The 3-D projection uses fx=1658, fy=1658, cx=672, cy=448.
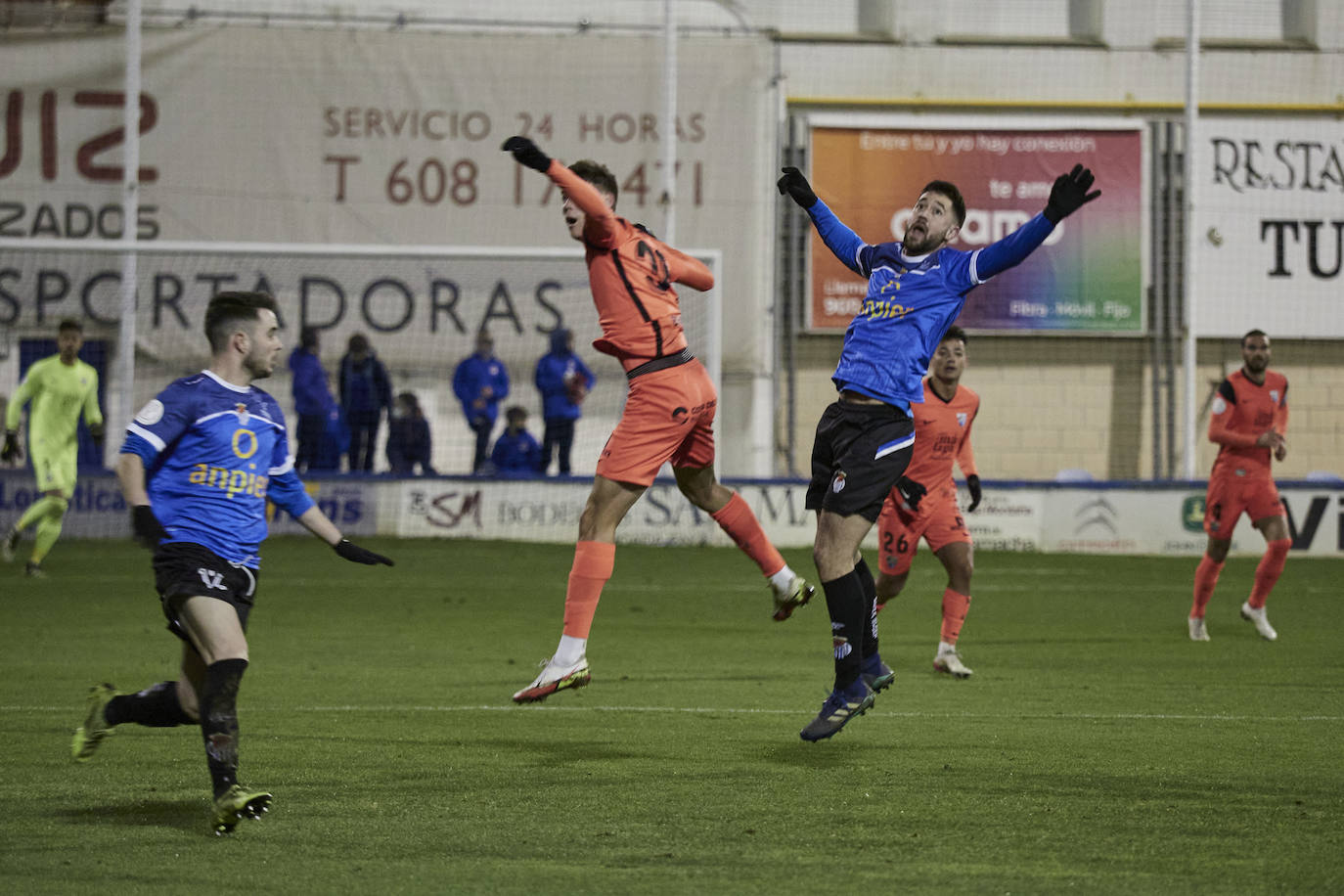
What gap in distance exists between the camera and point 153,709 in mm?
5727

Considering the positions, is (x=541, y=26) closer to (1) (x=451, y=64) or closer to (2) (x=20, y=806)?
(1) (x=451, y=64)

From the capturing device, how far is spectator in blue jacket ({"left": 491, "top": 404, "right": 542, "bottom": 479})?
65.9 ft

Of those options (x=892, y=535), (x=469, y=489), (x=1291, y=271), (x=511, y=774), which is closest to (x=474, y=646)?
(x=892, y=535)

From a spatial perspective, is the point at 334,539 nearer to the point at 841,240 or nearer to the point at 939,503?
the point at 841,240

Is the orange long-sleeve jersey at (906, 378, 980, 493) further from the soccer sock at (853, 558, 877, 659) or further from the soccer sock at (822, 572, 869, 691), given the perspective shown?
the soccer sock at (822, 572, 869, 691)

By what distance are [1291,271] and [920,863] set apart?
21.6 m

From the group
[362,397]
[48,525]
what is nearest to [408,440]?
[362,397]

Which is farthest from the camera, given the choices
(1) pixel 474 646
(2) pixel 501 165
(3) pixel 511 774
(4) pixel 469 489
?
(2) pixel 501 165

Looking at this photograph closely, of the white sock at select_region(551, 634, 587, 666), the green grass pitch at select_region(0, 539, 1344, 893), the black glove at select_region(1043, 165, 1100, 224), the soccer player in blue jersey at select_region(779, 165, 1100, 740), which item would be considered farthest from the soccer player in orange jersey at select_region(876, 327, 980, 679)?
the black glove at select_region(1043, 165, 1100, 224)

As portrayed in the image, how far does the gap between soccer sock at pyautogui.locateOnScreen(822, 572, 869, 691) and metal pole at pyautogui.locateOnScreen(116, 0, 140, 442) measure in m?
14.0

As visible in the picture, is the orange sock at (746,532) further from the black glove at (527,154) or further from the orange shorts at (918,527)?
the orange shorts at (918,527)

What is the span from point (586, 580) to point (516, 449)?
1315 centimetres

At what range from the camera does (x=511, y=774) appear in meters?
6.18

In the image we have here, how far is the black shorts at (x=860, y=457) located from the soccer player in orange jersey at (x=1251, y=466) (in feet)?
19.3
